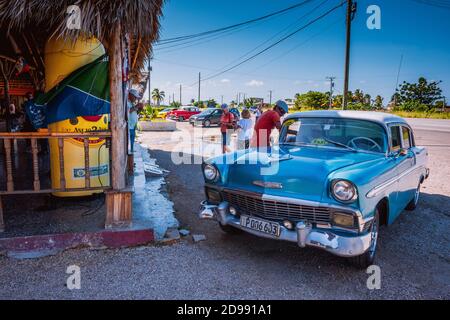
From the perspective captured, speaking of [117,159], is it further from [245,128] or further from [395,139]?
[245,128]

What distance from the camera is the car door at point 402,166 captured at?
4.13m

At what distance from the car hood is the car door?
0.46m

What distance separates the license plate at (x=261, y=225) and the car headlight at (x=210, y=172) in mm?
621

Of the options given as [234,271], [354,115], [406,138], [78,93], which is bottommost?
[234,271]

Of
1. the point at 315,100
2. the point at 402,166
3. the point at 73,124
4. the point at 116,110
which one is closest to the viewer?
the point at 116,110

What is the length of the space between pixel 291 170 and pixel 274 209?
0.44 metres

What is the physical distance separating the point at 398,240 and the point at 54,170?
4.92 metres

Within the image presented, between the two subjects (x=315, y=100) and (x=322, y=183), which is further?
(x=315, y=100)

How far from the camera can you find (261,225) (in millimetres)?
3445

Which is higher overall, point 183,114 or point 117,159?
point 183,114

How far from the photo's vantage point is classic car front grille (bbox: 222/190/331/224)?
3.19 m

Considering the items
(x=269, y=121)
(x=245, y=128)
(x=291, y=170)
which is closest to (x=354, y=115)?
(x=291, y=170)

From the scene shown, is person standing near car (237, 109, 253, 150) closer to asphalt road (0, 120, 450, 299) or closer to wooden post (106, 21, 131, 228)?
asphalt road (0, 120, 450, 299)

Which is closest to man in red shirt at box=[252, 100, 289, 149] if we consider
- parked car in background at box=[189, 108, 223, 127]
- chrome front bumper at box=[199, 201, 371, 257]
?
chrome front bumper at box=[199, 201, 371, 257]
